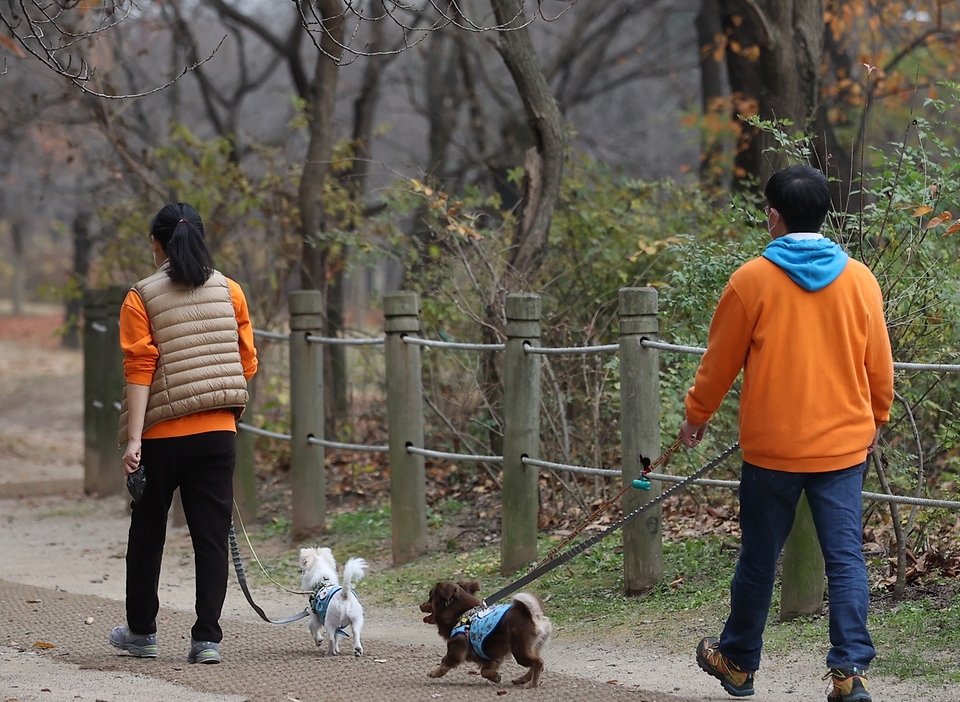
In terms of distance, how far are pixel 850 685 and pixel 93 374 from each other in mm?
8032

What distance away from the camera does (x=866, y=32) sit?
18.6 m

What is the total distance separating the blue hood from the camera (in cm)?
344

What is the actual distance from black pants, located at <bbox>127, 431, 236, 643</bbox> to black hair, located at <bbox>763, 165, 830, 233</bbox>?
2343 millimetres

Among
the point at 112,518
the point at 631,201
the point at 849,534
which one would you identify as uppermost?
the point at 631,201

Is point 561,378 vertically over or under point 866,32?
under

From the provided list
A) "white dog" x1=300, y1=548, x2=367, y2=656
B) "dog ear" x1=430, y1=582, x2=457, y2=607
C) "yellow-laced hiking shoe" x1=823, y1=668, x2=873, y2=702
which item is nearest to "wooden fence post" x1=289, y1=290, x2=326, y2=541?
"white dog" x1=300, y1=548, x2=367, y2=656

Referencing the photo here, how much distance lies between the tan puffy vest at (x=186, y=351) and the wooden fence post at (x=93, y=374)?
563 cm

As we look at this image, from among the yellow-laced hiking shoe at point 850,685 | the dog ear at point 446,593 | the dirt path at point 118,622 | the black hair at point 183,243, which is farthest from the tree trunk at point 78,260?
the yellow-laced hiking shoe at point 850,685

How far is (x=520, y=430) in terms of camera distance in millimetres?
5875

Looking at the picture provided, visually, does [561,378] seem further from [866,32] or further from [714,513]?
[866,32]

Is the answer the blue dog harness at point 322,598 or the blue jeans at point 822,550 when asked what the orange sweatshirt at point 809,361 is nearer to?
the blue jeans at point 822,550

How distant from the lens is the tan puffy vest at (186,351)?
14.4 ft

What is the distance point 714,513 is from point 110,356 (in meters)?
5.71

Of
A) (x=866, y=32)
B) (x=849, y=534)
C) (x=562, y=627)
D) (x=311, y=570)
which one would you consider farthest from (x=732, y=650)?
(x=866, y=32)
